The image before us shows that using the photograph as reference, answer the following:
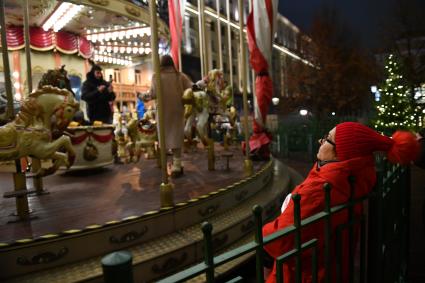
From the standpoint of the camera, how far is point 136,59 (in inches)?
585

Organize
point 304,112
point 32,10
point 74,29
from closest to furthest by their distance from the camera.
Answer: point 32,10, point 74,29, point 304,112

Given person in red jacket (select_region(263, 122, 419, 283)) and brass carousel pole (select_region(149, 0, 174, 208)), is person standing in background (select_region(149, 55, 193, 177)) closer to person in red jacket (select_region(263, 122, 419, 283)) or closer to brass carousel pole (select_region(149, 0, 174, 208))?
brass carousel pole (select_region(149, 0, 174, 208))

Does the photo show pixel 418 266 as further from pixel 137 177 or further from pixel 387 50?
pixel 387 50

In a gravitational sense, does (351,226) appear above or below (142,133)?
below

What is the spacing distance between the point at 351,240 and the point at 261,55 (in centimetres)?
487

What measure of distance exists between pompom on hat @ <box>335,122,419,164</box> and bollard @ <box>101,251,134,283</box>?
137cm

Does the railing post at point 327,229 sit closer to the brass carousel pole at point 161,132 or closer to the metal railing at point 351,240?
the metal railing at point 351,240

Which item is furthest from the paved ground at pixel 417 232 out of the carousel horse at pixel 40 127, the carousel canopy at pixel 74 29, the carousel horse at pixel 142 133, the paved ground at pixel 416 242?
the carousel canopy at pixel 74 29

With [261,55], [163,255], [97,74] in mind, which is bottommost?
[163,255]

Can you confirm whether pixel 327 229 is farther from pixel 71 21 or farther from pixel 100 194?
pixel 71 21

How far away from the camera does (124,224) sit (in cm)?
313

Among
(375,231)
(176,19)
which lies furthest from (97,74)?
(375,231)

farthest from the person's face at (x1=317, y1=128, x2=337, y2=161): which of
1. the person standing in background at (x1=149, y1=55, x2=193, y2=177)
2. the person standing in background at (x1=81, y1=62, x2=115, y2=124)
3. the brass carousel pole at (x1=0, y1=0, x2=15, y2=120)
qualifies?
the person standing in background at (x1=81, y1=62, x2=115, y2=124)

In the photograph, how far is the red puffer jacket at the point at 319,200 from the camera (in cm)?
187
